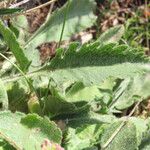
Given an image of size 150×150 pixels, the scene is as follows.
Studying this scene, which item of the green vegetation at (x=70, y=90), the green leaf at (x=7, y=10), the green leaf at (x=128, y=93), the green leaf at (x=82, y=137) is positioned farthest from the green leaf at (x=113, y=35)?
the green leaf at (x=7, y=10)

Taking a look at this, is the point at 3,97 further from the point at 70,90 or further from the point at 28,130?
the point at 70,90

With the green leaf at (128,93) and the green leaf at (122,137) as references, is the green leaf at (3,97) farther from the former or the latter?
the green leaf at (128,93)

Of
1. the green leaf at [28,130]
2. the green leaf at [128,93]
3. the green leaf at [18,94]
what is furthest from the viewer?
the green leaf at [128,93]

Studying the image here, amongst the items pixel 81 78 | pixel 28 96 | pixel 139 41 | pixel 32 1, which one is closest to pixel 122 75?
pixel 81 78

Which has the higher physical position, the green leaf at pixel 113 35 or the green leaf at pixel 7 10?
the green leaf at pixel 7 10

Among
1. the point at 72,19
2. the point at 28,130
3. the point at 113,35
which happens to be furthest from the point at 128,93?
the point at 28,130

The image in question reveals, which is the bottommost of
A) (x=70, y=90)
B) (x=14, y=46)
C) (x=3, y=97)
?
(x=70, y=90)

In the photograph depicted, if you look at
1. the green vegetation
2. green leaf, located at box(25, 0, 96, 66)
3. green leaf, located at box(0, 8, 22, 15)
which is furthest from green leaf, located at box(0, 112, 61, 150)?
green leaf, located at box(25, 0, 96, 66)
